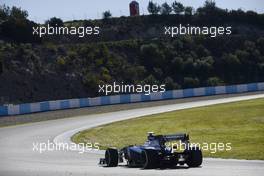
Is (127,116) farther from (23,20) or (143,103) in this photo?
(23,20)

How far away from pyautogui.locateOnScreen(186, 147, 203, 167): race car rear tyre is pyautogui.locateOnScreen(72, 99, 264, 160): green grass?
8.57ft

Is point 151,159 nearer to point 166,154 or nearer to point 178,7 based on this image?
point 166,154

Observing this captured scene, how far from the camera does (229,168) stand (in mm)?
16609

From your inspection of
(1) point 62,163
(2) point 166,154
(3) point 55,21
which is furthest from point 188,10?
(2) point 166,154

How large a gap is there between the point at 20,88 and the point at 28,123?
2023cm

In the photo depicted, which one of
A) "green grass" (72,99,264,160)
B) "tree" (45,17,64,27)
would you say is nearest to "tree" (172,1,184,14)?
"tree" (45,17,64,27)

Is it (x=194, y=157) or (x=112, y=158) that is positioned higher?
(x=194, y=157)

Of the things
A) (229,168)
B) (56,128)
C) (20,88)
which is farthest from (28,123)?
(229,168)

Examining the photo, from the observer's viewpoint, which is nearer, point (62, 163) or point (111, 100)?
point (62, 163)

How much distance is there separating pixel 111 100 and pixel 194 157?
42110mm

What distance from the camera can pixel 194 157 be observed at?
17.3 meters

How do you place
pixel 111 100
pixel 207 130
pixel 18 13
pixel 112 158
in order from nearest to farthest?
1. pixel 112 158
2. pixel 207 130
3. pixel 111 100
4. pixel 18 13

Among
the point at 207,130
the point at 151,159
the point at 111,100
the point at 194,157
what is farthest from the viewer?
the point at 111,100

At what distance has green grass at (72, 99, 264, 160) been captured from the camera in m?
22.9
